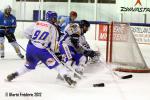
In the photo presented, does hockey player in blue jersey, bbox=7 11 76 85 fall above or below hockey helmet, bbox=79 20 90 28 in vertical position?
below

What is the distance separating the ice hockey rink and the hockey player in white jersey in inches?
11.0

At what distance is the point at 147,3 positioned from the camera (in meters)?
18.3

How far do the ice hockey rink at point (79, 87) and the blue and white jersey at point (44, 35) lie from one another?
1.85 feet

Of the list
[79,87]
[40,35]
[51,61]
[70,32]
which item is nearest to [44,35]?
[40,35]

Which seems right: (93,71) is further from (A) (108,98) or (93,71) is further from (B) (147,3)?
(B) (147,3)

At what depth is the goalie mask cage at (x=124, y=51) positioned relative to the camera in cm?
925

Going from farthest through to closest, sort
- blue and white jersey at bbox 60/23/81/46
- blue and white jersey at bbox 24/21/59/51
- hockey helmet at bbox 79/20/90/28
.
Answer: hockey helmet at bbox 79/20/90/28
blue and white jersey at bbox 60/23/81/46
blue and white jersey at bbox 24/21/59/51

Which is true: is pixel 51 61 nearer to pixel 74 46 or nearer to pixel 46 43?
pixel 46 43

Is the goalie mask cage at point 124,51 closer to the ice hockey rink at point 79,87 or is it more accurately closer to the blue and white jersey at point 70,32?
the ice hockey rink at point 79,87

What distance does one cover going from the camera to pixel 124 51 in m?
9.53

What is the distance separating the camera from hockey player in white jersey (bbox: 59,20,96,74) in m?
7.74

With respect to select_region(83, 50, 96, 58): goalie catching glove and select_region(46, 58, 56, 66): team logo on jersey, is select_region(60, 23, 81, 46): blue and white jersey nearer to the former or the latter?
select_region(83, 50, 96, 58): goalie catching glove

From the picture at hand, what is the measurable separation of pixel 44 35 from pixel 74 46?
3.57ft

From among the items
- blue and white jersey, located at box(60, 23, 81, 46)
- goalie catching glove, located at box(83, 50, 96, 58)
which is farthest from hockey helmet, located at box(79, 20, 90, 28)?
goalie catching glove, located at box(83, 50, 96, 58)
